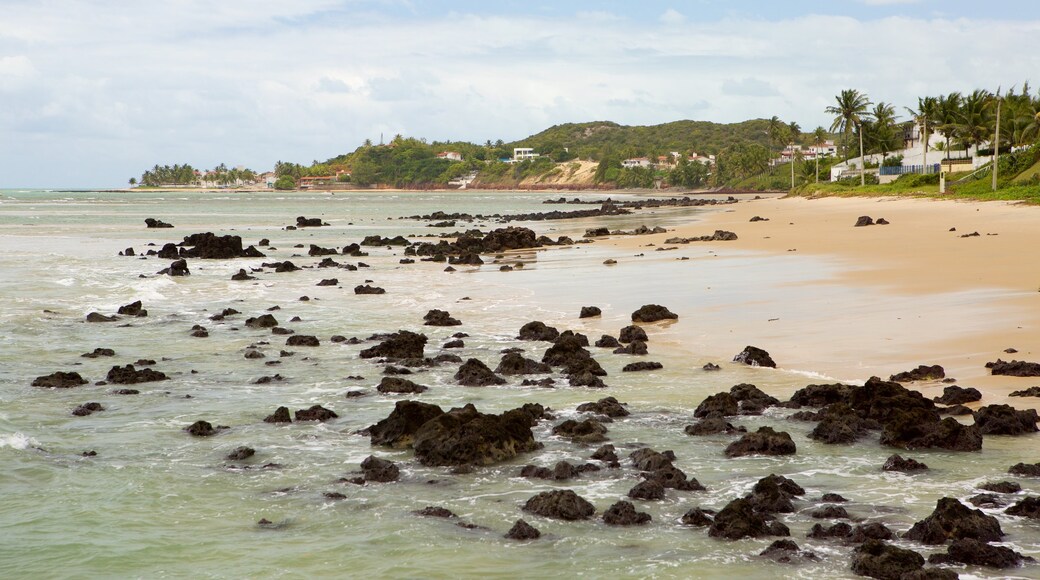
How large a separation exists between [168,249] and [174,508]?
36.7 m

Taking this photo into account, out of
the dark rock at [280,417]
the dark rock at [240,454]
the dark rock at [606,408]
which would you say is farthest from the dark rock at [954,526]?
the dark rock at [280,417]

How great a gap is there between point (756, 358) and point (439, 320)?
8.02 metres

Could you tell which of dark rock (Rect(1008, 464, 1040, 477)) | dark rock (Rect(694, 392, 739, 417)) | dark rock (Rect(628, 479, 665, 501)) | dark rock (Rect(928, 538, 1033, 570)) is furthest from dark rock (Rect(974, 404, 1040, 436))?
Answer: dark rock (Rect(628, 479, 665, 501))

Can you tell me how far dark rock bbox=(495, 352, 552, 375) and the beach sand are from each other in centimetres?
339

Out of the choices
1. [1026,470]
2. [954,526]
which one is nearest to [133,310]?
[1026,470]

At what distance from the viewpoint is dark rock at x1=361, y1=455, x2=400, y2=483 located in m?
10.4

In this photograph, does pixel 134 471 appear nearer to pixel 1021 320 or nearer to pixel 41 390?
pixel 41 390

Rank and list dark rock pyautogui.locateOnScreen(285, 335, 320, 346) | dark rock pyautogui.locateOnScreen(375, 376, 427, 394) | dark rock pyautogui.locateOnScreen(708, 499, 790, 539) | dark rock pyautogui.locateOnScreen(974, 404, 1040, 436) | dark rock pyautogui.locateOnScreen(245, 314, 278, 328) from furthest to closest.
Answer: dark rock pyautogui.locateOnScreen(245, 314, 278, 328) → dark rock pyautogui.locateOnScreen(285, 335, 320, 346) → dark rock pyautogui.locateOnScreen(375, 376, 427, 394) → dark rock pyautogui.locateOnScreen(974, 404, 1040, 436) → dark rock pyautogui.locateOnScreen(708, 499, 790, 539)

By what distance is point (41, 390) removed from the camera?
1523 cm

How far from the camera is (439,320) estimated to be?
2138cm

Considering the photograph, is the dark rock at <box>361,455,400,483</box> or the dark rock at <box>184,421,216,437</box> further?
the dark rock at <box>184,421,216,437</box>

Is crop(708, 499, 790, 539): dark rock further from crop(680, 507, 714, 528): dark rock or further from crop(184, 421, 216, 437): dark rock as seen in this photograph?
crop(184, 421, 216, 437): dark rock

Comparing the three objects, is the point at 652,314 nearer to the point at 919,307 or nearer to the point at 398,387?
the point at 919,307

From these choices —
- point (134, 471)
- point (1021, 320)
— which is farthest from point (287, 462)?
point (1021, 320)
